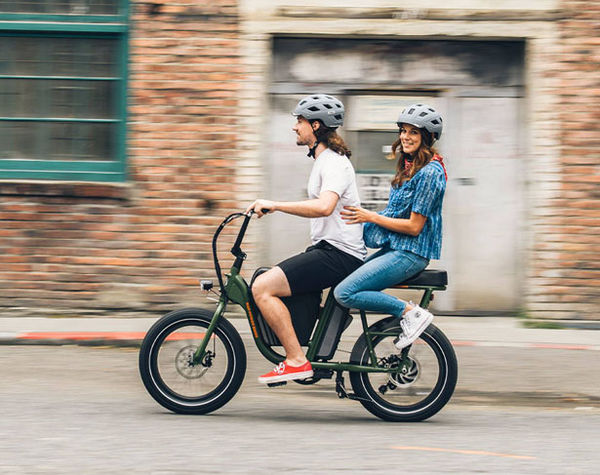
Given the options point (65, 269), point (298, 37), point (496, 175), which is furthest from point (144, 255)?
point (496, 175)

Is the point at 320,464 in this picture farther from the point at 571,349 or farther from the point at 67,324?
the point at 67,324

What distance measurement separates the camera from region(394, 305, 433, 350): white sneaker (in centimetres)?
620

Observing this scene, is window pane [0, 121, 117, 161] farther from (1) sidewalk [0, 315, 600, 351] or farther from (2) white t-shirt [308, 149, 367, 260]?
(2) white t-shirt [308, 149, 367, 260]

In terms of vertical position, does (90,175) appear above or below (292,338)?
above

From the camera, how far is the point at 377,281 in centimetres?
629

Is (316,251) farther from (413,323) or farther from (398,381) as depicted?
(398,381)

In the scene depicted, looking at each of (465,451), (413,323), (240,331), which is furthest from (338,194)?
(240,331)

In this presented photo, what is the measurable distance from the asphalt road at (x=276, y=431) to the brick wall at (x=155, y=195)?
2.08 metres

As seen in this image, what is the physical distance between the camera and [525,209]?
398 inches

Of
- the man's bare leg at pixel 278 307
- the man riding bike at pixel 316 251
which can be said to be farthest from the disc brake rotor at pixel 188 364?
the man's bare leg at pixel 278 307

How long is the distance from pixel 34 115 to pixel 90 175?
2.73ft

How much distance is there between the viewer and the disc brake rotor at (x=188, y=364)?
6391 mm

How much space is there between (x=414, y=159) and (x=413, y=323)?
0.99 meters

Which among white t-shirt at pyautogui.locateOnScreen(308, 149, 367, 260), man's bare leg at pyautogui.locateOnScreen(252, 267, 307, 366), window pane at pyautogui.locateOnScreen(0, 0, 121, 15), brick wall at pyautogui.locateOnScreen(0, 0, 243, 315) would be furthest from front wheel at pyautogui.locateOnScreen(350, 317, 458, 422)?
window pane at pyautogui.locateOnScreen(0, 0, 121, 15)
